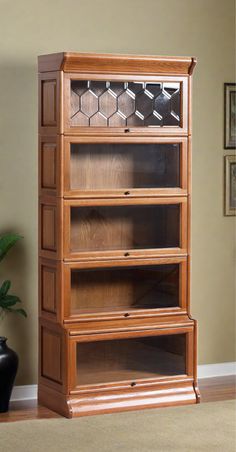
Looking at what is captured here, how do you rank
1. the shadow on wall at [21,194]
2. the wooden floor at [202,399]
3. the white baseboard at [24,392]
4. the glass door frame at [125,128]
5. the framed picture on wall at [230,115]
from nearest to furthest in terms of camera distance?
1. the glass door frame at [125,128]
2. the wooden floor at [202,399]
3. the shadow on wall at [21,194]
4. the white baseboard at [24,392]
5. the framed picture on wall at [230,115]

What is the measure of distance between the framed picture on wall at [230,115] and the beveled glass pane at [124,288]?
1151 millimetres

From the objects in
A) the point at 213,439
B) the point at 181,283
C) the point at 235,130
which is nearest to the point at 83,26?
the point at 235,130

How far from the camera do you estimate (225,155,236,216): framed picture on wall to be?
21.0 feet

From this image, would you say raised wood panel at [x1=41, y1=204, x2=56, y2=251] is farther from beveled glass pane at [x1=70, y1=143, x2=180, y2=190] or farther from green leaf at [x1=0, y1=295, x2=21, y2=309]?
green leaf at [x1=0, y1=295, x2=21, y2=309]

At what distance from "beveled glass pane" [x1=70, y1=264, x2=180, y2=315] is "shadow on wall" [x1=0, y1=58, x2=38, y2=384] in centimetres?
43

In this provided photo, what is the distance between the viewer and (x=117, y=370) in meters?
5.59

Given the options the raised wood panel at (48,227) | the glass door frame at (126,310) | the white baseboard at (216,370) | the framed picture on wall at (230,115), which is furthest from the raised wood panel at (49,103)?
the white baseboard at (216,370)

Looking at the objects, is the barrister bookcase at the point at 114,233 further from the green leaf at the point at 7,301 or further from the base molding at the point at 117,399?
the green leaf at the point at 7,301

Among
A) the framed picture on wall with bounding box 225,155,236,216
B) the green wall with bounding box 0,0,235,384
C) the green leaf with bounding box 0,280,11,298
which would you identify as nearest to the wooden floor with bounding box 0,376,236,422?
the green wall with bounding box 0,0,235,384

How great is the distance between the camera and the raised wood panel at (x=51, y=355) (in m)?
5.45

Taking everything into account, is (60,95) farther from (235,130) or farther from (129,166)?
(235,130)

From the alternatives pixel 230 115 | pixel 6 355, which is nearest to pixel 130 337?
pixel 6 355

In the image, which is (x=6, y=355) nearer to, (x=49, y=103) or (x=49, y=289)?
(x=49, y=289)

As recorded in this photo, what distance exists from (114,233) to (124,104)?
2.51 ft
